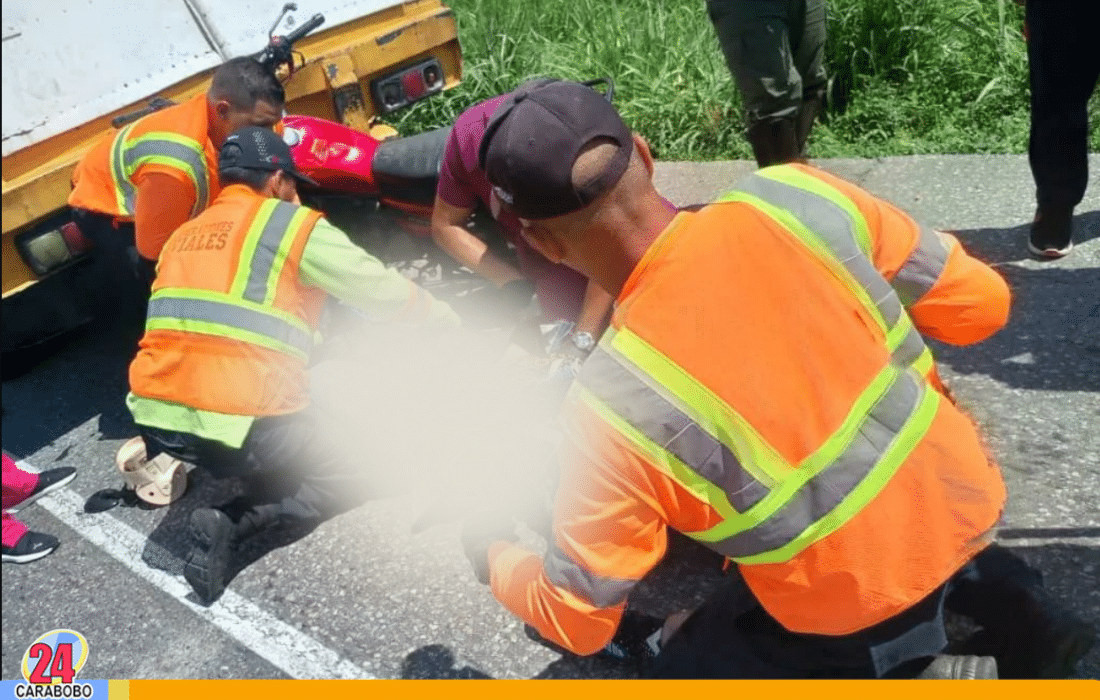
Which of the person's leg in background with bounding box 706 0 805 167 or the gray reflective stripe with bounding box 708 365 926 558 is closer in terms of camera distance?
the gray reflective stripe with bounding box 708 365 926 558

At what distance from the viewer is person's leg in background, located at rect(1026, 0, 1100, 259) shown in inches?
137

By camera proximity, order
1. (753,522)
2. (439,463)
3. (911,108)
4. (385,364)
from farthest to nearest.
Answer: (911,108) → (385,364) → (439,463) → (753,522)

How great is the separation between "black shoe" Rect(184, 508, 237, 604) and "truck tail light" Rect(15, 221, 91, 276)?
4.47 feet

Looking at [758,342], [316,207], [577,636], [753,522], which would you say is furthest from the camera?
[316,207]

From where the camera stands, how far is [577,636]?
5.87 feet

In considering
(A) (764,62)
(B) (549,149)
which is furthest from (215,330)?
(A) (764,62)

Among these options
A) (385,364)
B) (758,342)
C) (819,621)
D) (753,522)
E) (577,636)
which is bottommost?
(385,364)

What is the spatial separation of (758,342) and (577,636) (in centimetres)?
63

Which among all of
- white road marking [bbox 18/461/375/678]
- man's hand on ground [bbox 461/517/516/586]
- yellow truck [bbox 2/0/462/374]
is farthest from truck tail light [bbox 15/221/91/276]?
man's hand on ground [bbox 461/517/516/586]

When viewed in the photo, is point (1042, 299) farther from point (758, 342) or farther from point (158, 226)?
point (158, 226)

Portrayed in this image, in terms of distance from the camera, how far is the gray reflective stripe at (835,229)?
1649 millimetres

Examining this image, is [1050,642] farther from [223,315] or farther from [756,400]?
[223,315]

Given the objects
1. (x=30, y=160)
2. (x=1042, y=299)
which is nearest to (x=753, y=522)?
(x=1042, y=299)

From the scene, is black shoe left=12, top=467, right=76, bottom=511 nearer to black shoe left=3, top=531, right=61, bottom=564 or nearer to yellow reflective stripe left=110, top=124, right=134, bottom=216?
black shoe left=3, top=531, right=61, bottom=564
